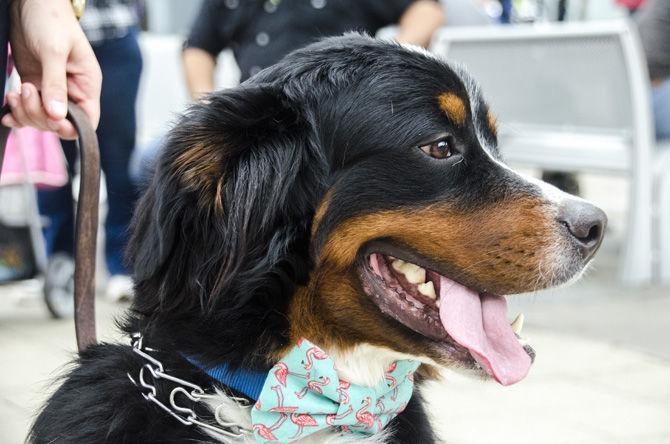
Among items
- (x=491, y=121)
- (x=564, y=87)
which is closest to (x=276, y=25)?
(x=564, y=87)

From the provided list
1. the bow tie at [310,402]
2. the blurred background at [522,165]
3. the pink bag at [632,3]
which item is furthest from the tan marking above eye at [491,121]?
the pink bag at [632,3]

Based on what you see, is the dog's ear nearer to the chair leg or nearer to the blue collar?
the blue collar

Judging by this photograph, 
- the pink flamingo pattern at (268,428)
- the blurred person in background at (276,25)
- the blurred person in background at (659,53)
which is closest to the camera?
the pink flamingo pattern at (268,428)

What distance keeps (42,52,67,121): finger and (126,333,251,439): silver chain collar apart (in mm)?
609

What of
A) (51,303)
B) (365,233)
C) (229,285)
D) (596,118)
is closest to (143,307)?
(229,285)

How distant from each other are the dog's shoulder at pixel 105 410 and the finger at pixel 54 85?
22.8 inches

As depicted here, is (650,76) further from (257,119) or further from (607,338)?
(257,119)

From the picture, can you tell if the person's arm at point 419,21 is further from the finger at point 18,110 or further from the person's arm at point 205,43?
the finger at point 18,110

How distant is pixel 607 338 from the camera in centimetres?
517

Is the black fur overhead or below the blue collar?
overhead

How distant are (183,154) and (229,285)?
308 millimetres

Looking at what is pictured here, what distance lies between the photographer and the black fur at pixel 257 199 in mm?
2176

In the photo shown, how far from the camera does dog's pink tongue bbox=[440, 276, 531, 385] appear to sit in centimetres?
227

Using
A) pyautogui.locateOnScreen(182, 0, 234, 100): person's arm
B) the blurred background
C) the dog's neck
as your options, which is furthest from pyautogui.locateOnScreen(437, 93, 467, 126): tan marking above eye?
pyautogui.locateOnScreen(182, 0, 234, 100): person's arm
